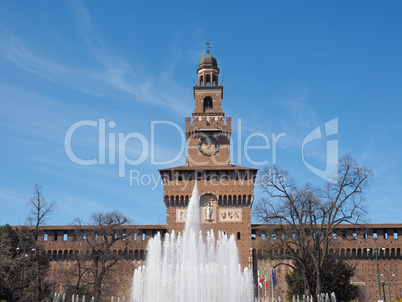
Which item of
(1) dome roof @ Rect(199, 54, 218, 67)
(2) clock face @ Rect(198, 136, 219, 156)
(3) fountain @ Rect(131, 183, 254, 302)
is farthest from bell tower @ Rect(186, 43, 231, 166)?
(3) fountain @ Rect(131, 183, 254, 302)

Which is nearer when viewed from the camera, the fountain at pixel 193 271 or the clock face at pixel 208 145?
the fountain at pixel 193 271

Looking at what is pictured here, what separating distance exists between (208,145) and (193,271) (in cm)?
1585

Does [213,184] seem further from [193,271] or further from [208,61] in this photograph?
[208,61]

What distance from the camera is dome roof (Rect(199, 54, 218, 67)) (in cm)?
5222

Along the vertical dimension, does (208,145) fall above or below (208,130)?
below

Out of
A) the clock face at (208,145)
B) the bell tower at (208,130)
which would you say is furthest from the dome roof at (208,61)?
the clock face at (208,145)

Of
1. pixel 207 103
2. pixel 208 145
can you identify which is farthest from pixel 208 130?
pixel 207 103

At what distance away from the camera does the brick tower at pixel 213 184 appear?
44.7m

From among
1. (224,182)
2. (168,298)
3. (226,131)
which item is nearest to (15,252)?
(168,298)

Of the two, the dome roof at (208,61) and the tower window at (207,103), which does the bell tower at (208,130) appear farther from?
the dome roof at (208,61)

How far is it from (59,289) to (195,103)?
23.3m

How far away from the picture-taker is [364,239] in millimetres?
46438

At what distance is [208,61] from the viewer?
52.2 metres

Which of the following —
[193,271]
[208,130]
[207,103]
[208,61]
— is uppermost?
[208,61]
